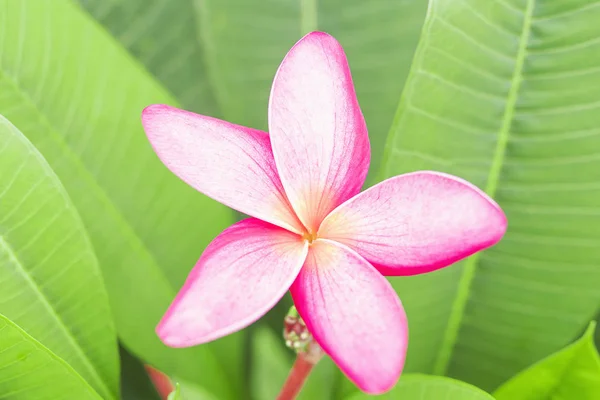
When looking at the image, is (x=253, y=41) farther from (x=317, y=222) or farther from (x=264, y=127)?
(x=317, y=222)

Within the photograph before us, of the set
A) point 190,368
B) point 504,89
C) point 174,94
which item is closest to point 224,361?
point 190,368

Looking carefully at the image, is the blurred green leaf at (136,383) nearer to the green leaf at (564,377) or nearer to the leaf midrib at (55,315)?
the leaf midrib at (55,315)

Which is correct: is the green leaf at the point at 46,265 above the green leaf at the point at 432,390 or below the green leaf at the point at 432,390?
above

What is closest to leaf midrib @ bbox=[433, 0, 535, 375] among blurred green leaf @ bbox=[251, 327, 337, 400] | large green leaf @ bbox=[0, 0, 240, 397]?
blurred green leaf @ bbox=[251, 327, 337, 400]

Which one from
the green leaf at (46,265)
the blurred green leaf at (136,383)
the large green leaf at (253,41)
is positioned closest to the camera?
the green leaf at (46,265)

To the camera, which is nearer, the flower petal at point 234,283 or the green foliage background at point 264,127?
the flower petal at point 234,283

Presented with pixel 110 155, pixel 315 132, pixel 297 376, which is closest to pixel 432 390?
pixel 297 376

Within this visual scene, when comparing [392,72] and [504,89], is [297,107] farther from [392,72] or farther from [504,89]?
[392,72]

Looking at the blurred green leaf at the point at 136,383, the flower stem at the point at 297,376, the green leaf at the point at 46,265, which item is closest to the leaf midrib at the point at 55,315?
the green leaf at the point at 46,265
